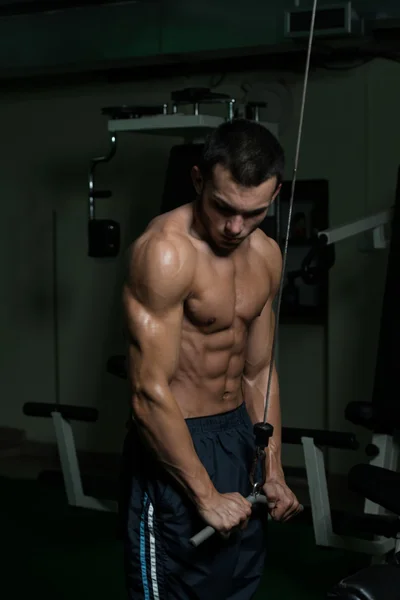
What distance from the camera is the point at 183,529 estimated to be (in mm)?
1826

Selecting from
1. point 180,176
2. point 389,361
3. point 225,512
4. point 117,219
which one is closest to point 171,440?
point 225,512

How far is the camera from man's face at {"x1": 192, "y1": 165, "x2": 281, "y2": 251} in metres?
1.68

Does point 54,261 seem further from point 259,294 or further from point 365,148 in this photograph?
point 259,294

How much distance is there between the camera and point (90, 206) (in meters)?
4.04

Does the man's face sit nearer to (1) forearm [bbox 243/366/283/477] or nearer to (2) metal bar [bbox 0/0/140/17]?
(1) forearm [bbox 243/366/283/477]

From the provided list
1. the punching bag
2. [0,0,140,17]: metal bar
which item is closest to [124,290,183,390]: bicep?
the punching bag

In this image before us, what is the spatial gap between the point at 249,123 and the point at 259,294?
37cm

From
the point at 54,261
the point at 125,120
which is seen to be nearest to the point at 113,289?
the point at 54,261

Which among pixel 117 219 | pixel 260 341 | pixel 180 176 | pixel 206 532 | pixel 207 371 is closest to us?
pixel 206 532

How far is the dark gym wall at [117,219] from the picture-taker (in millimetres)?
Result: 4020

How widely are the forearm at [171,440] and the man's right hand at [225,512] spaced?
1 cm

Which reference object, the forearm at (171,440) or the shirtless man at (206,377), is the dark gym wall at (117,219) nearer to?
the shirtless man at (206,377)

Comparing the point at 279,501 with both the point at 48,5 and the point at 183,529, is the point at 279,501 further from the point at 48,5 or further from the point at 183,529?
the point at 48,5

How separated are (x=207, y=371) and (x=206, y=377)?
0.02 meters
